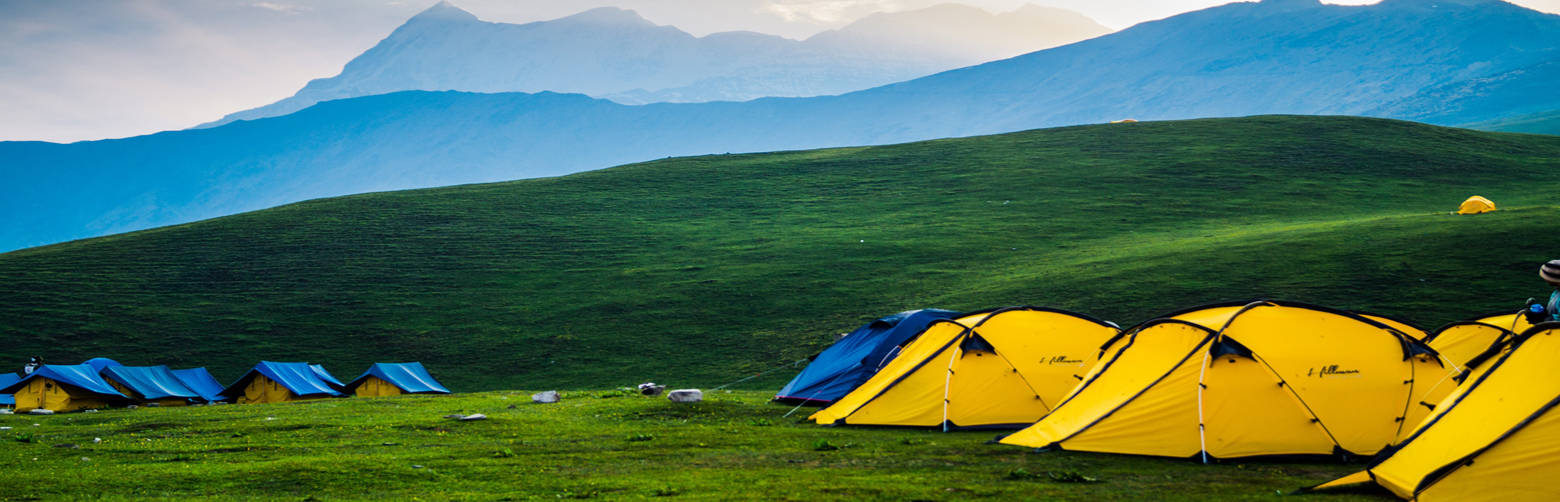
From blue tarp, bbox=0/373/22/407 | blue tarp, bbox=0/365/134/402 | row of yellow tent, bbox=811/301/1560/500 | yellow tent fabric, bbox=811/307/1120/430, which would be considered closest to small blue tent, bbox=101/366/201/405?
blue tarp, bbox=0/365/134/402

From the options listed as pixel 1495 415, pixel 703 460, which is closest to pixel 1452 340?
pixel 1495 415

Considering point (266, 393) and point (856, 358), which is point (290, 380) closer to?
point (266, 393)

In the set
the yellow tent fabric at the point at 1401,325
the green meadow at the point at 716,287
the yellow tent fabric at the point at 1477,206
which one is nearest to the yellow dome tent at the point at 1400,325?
the yellow tent fabric at the point at 1401,325

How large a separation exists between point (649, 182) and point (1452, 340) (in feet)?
208

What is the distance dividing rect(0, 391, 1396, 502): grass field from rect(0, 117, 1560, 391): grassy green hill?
14230 mm

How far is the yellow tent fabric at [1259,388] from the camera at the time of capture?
11281 millimetres

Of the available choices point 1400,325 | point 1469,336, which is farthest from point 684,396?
point 1469,336

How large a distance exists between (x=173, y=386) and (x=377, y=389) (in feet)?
18.1

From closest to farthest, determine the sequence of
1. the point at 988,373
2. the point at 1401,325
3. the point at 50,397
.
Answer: the point at 1401,325, the point at 988,373, the point at 50,397

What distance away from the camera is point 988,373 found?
14953mm

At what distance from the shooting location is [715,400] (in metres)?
20.3

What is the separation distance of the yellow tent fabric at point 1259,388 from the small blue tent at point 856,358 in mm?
5915

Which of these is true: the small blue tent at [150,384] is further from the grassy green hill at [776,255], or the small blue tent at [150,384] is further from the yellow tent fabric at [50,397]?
the grassy green hill at [776,255]

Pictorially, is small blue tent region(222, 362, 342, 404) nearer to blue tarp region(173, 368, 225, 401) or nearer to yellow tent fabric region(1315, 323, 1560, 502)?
blue tarp region(173, 368, 225, 401)
